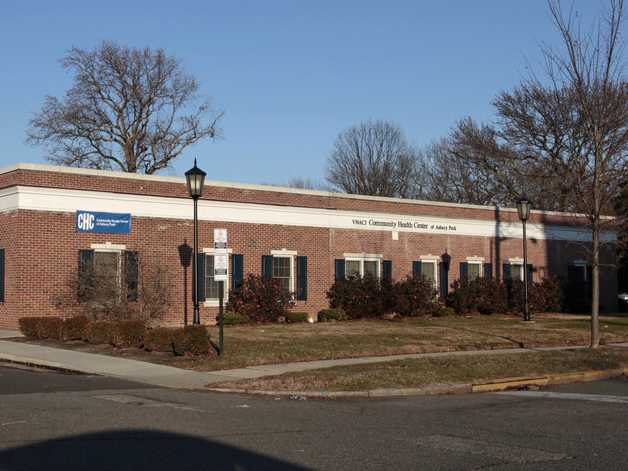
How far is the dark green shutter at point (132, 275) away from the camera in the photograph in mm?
26328

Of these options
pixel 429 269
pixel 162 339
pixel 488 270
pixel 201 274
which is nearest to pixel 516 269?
pixel 488 270

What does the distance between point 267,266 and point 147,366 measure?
13.5 meters

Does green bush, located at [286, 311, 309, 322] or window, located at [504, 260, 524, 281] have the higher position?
window, located at [504, 260, 524, 281]

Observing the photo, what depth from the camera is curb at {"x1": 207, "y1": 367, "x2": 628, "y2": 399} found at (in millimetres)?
14344

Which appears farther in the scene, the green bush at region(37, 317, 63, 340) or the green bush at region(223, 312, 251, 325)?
the green bush at region(223, 312, 251, 325)

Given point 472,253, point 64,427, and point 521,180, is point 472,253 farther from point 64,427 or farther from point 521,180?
point 64,427

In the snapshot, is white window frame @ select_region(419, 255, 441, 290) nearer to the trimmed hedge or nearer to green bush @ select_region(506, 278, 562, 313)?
→ green bush @ select_region(506, 278, 562, 313)

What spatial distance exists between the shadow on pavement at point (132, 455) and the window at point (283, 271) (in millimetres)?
21869

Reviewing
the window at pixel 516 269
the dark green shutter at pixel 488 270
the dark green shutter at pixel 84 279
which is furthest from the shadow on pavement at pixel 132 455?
the window at pixel 516 269

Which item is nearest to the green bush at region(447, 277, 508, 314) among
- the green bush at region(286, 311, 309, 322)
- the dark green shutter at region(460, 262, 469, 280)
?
the dark green shutter at region(460, 262, 469, 280)

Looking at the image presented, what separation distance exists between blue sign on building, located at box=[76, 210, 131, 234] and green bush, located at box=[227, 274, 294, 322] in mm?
4673

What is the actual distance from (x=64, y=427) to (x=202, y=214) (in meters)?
19.7

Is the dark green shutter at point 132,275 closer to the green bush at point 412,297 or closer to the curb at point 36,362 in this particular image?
the curb at point 36,362

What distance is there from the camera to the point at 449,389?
15.2m
